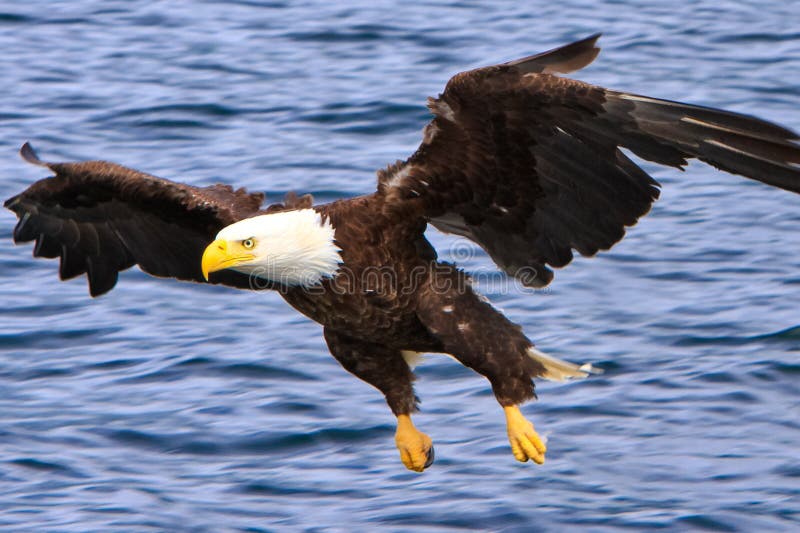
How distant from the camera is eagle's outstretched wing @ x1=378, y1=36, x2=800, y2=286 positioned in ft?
19.8

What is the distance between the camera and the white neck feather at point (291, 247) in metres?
6.71

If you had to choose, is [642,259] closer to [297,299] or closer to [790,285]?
[790,285]

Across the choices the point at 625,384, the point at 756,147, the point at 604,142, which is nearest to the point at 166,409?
the point at 625,384

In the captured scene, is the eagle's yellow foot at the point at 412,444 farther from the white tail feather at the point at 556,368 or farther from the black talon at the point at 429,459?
the white tail feather at the point at 556,368

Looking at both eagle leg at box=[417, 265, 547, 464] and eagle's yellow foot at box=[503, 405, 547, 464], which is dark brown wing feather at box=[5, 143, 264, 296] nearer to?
eagle leg at box=[417, 265, 547, 464]

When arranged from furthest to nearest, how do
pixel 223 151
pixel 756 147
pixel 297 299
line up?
pixel 223 151 → pixel 297 299 → pixel 756 147

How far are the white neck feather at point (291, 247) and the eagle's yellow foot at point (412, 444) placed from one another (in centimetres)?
112

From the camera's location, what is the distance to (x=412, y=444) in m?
7.59

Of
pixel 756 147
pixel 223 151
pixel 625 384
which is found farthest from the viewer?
pixel 223 151

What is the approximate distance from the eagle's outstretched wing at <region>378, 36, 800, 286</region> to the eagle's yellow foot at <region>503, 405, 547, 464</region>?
1.94 ft

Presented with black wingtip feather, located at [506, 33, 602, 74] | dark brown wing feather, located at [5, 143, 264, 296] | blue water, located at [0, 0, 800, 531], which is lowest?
blue water, located at [0, 0, 800, 531]

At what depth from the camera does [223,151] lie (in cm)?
1192

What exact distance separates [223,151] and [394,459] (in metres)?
4.18

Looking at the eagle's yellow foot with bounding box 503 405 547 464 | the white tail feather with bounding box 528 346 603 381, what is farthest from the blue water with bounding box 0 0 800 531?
the white tail feather with bounding box 528 346 603 381
